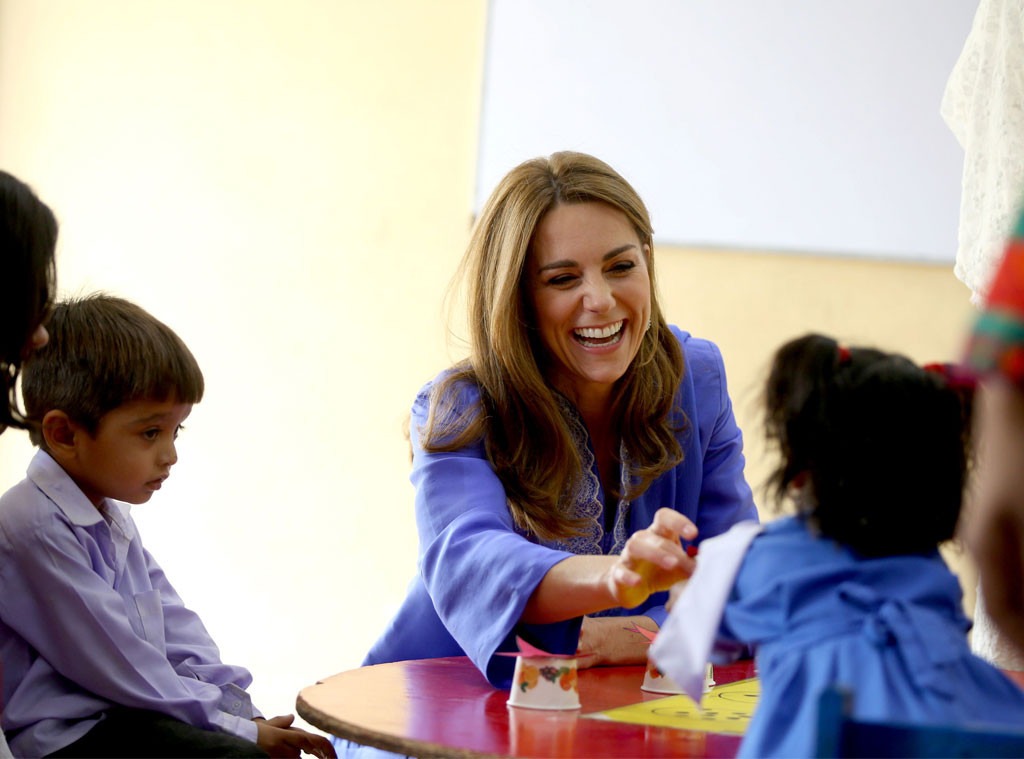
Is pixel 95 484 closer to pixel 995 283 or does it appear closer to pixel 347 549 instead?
pixel 995 283

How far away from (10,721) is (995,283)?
1.54m

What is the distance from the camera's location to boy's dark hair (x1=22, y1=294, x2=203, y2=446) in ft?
6.63

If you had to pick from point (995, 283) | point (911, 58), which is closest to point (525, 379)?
point (995, 283)

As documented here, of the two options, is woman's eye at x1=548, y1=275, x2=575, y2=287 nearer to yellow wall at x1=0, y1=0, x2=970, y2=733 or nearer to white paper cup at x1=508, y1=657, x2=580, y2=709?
white paper cup at x1=508, y1=657, x2=580, y2=709

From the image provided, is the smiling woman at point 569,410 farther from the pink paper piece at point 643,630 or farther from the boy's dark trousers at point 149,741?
the boy's dark trousers at point 149,741

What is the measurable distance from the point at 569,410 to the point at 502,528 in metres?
0.38

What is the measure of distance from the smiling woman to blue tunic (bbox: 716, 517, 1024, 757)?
0.73 m

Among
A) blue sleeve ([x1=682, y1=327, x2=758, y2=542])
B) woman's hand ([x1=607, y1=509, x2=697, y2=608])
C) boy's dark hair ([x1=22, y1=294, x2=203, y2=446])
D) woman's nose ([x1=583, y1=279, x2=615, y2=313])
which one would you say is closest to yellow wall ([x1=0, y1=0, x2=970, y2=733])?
blue sleeve ([x1=682, y1=327, x2=758, y2=542])

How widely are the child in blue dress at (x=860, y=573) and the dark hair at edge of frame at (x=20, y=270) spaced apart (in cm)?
97

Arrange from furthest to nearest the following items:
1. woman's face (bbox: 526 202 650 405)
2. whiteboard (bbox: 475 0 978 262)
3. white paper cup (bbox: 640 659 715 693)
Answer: whiteboard (bbox: 475 0 978 262)
woman's face (bbox: 526 202 650 405)
white paper cup (bbox: 640 659 715 693)

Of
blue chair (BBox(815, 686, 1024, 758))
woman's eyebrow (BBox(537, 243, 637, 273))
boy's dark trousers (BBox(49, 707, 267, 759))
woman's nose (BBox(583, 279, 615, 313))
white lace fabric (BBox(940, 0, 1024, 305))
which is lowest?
boy's dark trousers (BBox(49, 707, 267, 759))

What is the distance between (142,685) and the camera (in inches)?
74.7

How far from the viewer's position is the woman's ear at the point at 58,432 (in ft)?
6.60

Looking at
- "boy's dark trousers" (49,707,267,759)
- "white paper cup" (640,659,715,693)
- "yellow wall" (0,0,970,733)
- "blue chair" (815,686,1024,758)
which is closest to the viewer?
"blue chair" (815,686,1024,758)
